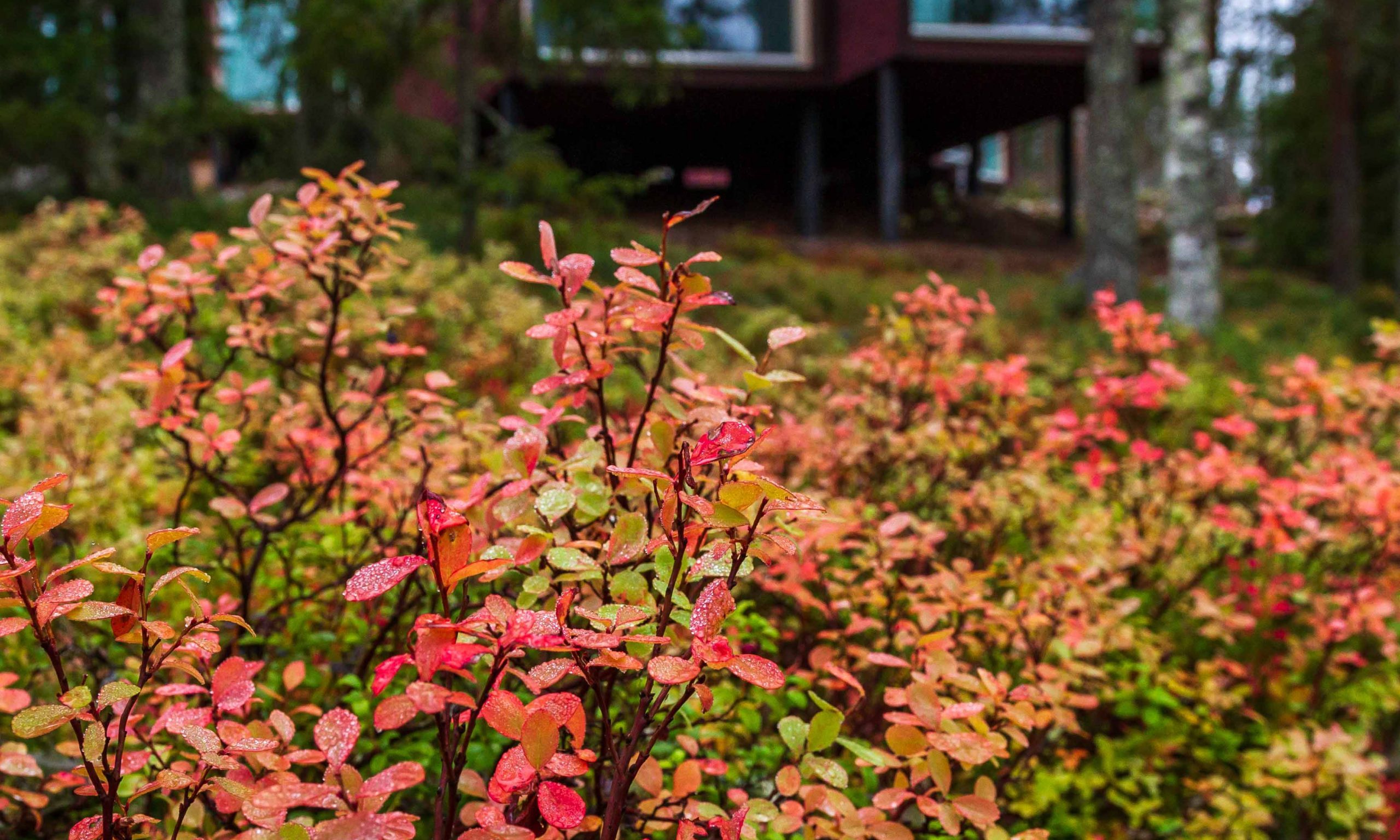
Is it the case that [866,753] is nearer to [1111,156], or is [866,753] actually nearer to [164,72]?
[1111,156]

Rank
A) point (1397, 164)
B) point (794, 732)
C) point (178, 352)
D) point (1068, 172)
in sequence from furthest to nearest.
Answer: point (1068, 172) → point (1397, 164) → point (178, 352) → point (794, 732)

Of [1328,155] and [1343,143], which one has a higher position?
[1328,155]

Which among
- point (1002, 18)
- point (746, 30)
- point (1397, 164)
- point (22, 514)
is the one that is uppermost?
point (746, 30)

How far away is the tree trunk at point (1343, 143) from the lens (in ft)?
51.7

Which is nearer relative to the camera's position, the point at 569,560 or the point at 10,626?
the point at 10,626

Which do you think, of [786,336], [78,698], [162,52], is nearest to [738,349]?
[786,336]

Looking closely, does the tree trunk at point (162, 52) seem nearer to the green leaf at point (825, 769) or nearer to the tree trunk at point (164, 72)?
the tree trunk at point (164, 72)

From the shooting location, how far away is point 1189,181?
33.5 feet

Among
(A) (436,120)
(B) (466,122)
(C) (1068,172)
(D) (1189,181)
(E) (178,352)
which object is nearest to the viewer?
(E) (178,352)

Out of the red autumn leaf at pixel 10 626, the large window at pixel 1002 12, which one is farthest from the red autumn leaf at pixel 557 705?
the large window at pixel 1002 12

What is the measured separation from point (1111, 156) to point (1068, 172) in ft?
35.7

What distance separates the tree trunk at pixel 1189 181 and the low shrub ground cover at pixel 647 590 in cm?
609

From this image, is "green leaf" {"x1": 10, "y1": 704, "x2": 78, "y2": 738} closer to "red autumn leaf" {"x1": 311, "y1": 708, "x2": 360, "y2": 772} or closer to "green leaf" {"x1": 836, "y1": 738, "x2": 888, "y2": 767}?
"red autumn leaf" {"x1": 311, "y1": 708, "x2": 360, "y2": 772}

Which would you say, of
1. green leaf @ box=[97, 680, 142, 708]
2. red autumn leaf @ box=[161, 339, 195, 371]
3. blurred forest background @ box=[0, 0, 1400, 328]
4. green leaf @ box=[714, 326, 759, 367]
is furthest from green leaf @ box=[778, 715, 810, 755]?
blurred forest background @ box=[0, 0, 1400, 328]
